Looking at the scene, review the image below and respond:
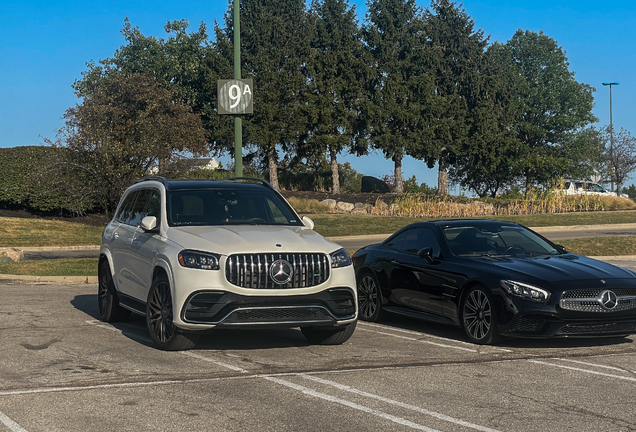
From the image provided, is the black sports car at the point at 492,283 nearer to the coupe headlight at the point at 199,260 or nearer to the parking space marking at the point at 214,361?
the parking space marking at the point at 214,361

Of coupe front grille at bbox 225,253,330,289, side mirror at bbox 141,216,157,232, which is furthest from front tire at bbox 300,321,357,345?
side mirror at bbox 141,216,157,232

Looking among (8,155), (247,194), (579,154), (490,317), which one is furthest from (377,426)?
(579,154)

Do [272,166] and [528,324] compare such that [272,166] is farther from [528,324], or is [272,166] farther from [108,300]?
[528,324]

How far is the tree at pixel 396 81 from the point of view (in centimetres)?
5141

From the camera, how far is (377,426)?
5.85 m

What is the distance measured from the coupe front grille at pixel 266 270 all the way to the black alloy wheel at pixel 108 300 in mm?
3304

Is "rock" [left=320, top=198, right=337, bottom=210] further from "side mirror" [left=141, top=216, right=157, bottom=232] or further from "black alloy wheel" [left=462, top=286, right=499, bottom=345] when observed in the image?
"side mirror" [left=141, top=216, right=157, bottom=232]

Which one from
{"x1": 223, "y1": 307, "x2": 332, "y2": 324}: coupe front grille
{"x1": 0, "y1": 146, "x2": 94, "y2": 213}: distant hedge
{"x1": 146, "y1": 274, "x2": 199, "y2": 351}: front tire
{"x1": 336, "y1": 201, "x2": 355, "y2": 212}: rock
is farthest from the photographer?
{"x1": 336, "y1": 201, "x2": 355, "y2": 212}: rock

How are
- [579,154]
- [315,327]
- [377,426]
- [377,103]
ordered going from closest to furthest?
[377,426], [315,327], [377,103], [579,154]

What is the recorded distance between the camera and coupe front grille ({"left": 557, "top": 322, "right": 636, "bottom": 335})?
9031 millimetres

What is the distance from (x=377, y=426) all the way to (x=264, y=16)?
49.5 m

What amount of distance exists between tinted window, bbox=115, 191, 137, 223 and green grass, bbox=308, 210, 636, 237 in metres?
19.0

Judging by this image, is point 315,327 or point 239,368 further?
point 315,327

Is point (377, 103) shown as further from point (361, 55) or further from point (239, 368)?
point (239, 368)
